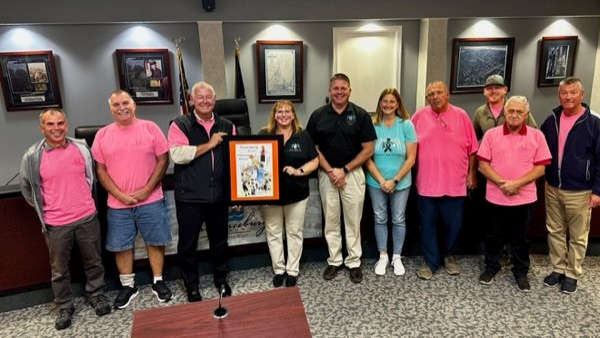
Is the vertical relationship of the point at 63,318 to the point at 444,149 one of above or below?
below

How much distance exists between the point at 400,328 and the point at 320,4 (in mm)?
4525

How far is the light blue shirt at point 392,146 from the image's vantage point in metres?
2.97

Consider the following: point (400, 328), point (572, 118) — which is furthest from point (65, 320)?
point (572, 118)

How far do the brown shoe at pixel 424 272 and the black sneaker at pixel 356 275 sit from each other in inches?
18.4

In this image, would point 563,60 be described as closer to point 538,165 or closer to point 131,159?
point 538,165

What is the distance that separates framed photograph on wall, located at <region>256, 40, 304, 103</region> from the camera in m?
5.62

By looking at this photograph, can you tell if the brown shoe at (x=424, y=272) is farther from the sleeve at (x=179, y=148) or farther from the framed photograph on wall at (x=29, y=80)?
the framed photograph on wall at (x=29, y=80)

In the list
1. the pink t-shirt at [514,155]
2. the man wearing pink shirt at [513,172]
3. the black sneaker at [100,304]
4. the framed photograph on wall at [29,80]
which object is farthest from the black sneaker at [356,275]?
the framed photograph on wall at [29,80]

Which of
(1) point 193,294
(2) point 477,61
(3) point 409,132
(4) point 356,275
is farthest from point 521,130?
(2) point 477,61

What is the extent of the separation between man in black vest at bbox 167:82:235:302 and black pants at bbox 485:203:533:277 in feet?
6.43

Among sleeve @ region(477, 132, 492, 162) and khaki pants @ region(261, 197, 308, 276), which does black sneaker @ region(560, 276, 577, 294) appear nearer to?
sleeve @ region(477, 132, 492, 162)

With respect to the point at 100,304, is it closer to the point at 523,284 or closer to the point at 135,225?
the point at 135,225

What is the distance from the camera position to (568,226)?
116 inches

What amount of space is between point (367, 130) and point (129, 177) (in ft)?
5.47
